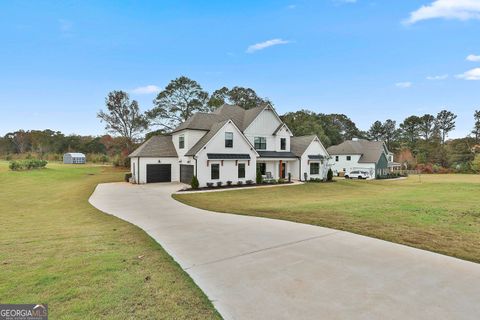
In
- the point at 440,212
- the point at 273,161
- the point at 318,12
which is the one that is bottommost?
the point at 440,212

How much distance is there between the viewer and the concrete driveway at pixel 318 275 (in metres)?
3.58

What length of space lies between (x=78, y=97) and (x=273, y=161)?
2497cm

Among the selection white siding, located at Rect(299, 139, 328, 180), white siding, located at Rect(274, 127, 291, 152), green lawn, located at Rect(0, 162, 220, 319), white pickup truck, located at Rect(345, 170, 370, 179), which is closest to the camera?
green lawn, located at Rect(0, 162, 220, 319)

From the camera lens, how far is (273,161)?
98.4 feet

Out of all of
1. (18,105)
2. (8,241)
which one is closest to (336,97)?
(8,241)

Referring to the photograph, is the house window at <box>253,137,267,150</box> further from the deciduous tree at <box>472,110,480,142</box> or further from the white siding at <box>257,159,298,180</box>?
the deciduous tree at <box>472,110,480,142</box>

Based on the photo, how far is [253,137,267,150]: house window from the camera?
29.1m

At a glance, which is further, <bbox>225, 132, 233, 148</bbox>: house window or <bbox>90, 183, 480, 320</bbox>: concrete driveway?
<bbox>225, 132, 233, 148</bbox>: house window

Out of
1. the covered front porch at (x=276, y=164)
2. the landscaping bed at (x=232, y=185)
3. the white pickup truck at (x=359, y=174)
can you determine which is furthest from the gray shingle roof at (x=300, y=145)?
the white pickup truck at (x=359, y=174)

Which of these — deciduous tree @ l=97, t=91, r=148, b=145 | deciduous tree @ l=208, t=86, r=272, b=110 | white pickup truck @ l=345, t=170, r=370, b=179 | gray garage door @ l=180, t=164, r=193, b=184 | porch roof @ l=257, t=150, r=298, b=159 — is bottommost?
white pickup truck @ l=345, t=170, r=370, b=179

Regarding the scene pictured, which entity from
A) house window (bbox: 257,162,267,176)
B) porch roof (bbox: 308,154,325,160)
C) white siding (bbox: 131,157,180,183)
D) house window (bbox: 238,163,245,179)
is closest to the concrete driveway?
house window (bbox: 238,163,245,179)

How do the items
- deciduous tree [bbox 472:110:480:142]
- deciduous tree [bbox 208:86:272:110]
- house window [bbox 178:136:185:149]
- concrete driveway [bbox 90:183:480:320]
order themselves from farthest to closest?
deciduous tree [bbox 472:110:480:142], deciduous tree [bbox 208:86:272:110], house window [bbox 178:136:185:149], concrete driveway [bbox 90:183:480:320]

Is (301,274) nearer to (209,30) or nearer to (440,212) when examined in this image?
(440,212)

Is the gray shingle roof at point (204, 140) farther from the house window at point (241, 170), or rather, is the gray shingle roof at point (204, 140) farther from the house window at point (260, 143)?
the house window at point (260, 143)
